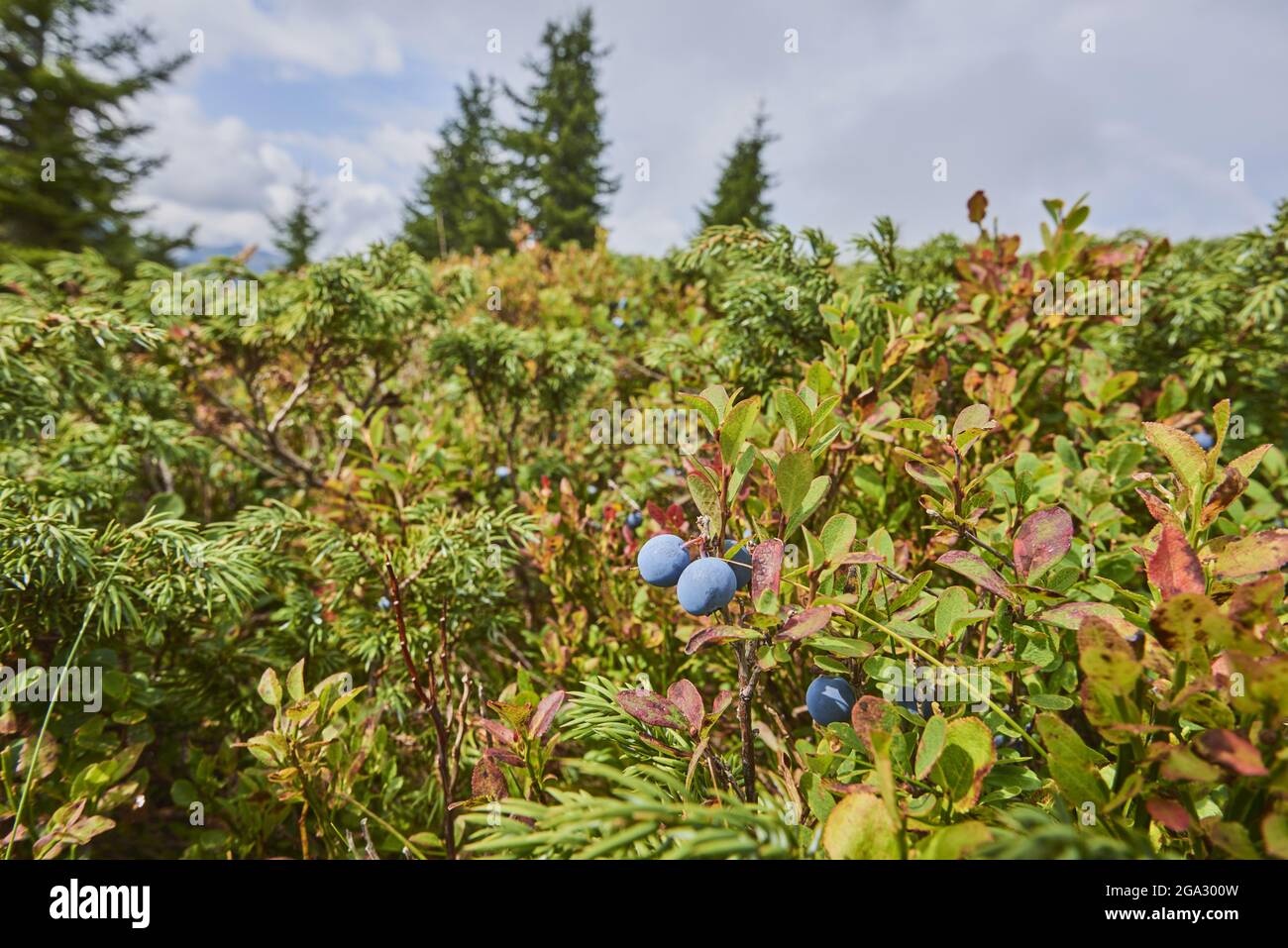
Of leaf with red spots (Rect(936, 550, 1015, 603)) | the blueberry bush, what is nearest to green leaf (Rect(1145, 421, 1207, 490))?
the blueberry bush

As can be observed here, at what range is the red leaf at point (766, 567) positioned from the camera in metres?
0.63

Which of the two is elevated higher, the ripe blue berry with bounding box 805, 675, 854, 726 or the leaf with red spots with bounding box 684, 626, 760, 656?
the leaf with red spots with bounding box 684, 626, 760, 656

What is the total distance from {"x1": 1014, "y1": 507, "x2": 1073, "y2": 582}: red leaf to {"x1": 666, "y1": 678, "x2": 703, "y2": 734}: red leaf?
404mm

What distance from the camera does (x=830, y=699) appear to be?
741 millimetres

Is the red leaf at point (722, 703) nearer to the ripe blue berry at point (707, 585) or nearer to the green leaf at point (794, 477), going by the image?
the ripe blue berry at point (707, 585)

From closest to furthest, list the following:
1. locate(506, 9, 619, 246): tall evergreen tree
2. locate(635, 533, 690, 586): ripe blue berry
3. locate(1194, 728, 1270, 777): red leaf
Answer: locate(1194, 728, 1270, 777): red leaf, locate(635, 533, 690, 586): ripe blue berry, locate(506, 9, 619, 246): tall evergreen tree

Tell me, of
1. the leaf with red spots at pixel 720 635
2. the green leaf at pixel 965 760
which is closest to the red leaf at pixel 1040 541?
the green leaf at pixel 965 760

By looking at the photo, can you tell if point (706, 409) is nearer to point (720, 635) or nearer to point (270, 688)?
point (720, 635)

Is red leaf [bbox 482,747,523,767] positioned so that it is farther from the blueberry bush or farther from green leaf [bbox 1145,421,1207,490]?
green leaf [bbox 1145,421,1207,490]

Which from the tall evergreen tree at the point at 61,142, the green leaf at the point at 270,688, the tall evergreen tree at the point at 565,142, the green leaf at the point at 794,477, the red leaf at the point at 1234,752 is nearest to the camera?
the red leaf at the point at 1234,752

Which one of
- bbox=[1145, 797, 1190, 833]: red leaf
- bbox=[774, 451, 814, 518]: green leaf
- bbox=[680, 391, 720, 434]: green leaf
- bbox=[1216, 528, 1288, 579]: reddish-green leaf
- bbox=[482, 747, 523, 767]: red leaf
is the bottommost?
bbox=[482, 747, 523, 767]: red leaf

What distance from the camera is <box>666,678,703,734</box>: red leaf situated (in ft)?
2.24

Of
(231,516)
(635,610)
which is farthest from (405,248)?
(635,610)

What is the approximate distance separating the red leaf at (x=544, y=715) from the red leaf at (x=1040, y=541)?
0.58 metres
